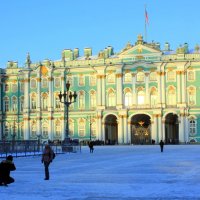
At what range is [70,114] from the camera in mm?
85750

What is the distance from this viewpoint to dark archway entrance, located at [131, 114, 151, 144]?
8175 centimetres

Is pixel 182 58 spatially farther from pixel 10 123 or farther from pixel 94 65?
pixel 10 123

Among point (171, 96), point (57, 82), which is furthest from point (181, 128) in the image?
point (57, 82)

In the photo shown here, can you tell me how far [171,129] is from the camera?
82.8 meters

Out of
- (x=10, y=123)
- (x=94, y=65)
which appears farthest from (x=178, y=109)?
(x=10, y=123)

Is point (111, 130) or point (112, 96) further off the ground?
point (112, 96)

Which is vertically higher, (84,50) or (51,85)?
(84,50)

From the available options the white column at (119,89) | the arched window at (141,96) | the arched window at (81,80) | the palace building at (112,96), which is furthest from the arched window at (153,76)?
the arched window at (81,80)

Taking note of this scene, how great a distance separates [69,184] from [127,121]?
6280 centimetres

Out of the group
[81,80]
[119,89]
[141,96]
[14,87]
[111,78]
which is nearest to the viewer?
[141,96]

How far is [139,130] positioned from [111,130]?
16.4 feet

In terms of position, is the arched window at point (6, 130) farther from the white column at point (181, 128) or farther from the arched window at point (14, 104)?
the white column at point (181, 128)

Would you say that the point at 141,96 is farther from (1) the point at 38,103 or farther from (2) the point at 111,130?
(1) the point at 38,103

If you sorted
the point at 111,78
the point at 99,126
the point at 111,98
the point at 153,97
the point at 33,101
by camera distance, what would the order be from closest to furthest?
the point at 153,97 < the point at 99,126 < the point at 111,98 < the point at 111,78 < the point at 33,101
